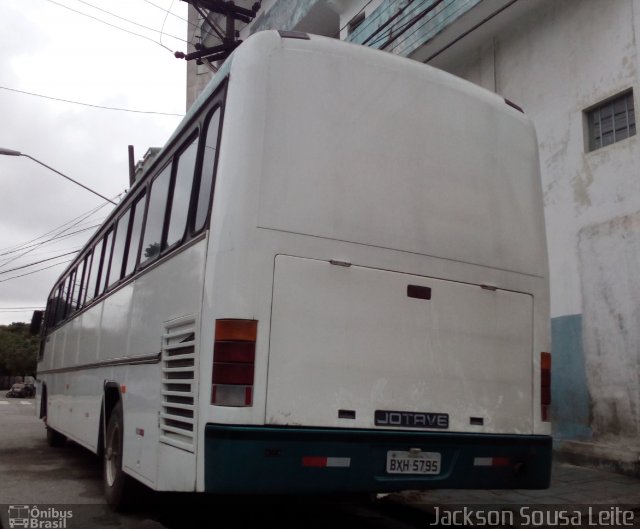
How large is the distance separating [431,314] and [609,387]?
474 centimetres

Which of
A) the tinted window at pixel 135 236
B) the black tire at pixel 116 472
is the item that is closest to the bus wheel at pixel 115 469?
the black tire at pixel 116 472

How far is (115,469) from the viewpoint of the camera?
5.96 m

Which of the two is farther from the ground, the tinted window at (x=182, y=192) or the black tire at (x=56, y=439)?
the tinted window at (x=182, y=192)

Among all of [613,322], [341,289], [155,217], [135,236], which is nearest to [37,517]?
[135,236]

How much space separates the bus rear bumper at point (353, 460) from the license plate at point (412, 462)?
2 cm

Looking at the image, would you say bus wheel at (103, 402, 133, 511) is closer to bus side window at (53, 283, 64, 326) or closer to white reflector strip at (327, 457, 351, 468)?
white reflector strip at (327, 457, 351, 468)

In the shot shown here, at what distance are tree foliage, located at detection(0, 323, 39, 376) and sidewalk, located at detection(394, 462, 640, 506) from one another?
7486cm

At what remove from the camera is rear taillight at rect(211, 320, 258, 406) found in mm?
3830

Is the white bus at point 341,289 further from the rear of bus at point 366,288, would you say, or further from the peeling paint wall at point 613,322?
the peeling paint wall at point 613,322

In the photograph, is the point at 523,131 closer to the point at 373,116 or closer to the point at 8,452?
the point at 373,116

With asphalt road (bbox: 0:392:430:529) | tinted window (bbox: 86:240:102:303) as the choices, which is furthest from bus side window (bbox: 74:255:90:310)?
asphalt road (bbox: 0:392:430:529)

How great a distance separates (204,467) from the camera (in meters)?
3.79

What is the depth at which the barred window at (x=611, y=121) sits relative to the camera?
8.58 metres

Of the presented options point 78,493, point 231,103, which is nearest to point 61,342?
point 78,493
